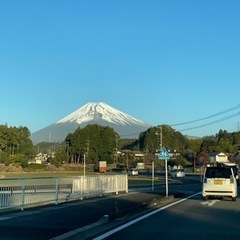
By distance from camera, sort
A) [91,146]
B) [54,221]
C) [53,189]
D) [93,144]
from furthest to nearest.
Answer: [91,146]
[93,144]
[53,189]
[54,221]

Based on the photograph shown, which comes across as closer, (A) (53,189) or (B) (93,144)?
(A) (53,189)

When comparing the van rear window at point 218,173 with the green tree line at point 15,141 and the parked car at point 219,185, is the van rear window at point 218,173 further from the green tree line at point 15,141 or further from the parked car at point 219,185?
the green tree line at point 15,141

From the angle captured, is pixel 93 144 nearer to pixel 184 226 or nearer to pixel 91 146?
pixel 91 146

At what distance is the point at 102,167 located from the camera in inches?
4902

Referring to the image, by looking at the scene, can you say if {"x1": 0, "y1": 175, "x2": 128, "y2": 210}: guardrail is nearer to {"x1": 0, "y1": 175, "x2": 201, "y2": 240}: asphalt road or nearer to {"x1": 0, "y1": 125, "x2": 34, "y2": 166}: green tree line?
{"x1": 0, "y1": 175, "x2": 201, "y2": 240}: asphalt road

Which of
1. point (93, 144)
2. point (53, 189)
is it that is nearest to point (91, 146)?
point (93, 144)

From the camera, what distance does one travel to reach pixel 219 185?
88.1ft

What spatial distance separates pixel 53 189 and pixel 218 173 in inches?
386

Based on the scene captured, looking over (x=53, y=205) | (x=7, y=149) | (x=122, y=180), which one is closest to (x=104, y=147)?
(x=7, y=149)

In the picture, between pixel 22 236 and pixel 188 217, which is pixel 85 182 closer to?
pixel 188 217

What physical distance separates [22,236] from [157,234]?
11.5 feet

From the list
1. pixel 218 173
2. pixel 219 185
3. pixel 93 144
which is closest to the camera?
pixel 219 185

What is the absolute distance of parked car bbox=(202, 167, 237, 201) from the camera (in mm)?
26656

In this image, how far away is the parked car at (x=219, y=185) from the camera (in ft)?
87.5
